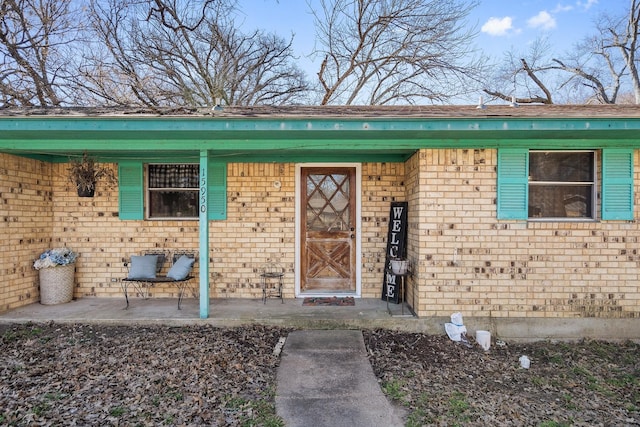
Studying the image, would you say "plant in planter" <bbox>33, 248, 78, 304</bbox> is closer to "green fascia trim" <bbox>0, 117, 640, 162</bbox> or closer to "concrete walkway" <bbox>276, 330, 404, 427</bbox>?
"green fascia trim" <bbox>0, 117, 640, 162</bbox>

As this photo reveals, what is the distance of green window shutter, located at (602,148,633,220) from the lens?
4.87m

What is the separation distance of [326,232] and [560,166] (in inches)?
137

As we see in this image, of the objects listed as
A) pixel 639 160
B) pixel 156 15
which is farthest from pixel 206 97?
pixel 639 160

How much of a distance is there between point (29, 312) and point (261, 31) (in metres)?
12.2

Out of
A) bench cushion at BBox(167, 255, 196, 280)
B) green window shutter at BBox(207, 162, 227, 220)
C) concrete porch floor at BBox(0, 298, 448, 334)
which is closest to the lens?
concrete porch floor at BBox(0, 298, 448, 334)

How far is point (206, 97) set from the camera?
42.7 feet

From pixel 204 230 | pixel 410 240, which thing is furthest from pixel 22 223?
pixel 410 240

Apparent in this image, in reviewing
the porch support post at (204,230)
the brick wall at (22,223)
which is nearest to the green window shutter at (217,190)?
the porch support post at (204,230)

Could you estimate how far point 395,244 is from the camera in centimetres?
569

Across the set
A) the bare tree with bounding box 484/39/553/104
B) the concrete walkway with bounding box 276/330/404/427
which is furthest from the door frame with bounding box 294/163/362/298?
the bare tree with bounding box 484/39/553/104

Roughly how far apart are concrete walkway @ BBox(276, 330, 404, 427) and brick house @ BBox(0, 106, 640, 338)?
4.38ft

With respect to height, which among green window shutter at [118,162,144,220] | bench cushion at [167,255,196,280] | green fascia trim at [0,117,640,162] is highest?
green fascia trim at [0,117,640,162]

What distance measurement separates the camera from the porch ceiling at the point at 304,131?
426 centimetres

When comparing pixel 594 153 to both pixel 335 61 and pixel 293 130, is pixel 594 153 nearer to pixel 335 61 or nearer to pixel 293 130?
pixel 293 130
